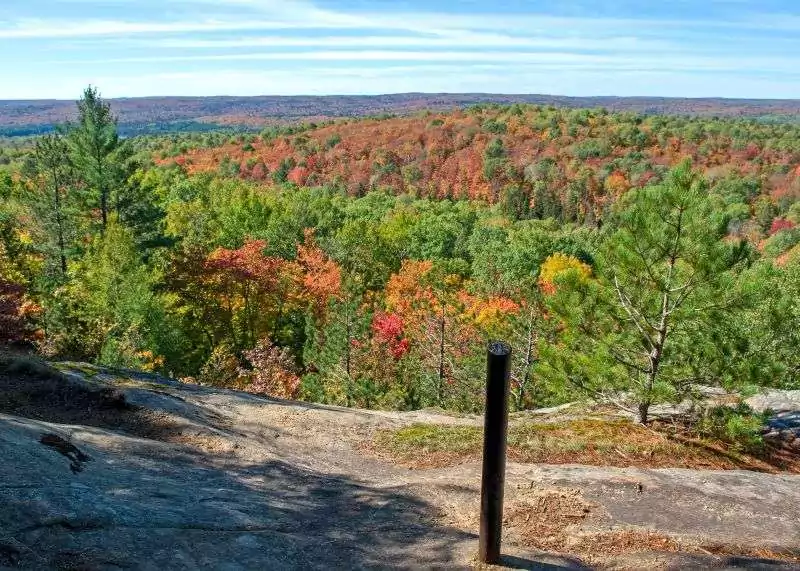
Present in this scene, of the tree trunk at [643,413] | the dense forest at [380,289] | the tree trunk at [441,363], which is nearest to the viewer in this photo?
the dense forest at [380,289]

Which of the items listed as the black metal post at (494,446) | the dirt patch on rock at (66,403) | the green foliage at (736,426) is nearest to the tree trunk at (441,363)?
the green foliage at (736,426)

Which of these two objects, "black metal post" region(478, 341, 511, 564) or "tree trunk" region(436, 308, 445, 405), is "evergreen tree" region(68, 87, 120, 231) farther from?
"black metal post" region(478, 341, 511, 564)

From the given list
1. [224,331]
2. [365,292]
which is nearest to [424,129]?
[365,292]

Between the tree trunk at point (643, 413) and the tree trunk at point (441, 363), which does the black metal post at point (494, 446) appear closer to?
the tree trunk at point (643, 413)

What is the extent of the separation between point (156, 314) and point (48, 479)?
67.3ft

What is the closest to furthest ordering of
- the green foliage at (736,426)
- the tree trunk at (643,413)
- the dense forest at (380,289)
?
1. the green foliage at (736,426)
2. the dense forest at (380,289)
3. the tree trunk at (643,413)

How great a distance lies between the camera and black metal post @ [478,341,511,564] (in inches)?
205

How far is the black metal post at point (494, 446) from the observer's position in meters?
5.21

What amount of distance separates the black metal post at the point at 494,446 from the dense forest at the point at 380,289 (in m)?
5.11

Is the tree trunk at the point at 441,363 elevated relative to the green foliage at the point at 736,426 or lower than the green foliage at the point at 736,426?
lower

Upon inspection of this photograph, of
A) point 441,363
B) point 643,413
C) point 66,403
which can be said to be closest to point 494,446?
point 643,413

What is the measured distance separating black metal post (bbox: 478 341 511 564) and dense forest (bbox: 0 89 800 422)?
511 cm

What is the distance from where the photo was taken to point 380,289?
166 ft

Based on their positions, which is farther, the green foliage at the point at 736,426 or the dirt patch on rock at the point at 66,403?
the dirt patch on rock at the point at 66,403
